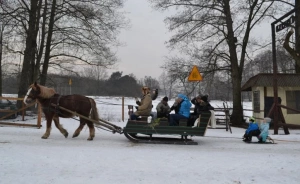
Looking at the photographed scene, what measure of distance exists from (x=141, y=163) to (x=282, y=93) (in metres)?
12.4

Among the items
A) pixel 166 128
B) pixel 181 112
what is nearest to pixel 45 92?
pixel 166 128

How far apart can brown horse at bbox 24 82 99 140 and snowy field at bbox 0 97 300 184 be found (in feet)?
3.09

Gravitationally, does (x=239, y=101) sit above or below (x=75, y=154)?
above

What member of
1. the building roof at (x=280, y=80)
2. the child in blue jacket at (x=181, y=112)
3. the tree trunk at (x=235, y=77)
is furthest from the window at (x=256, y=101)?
the child in blue jacket at (x=181, y=112)

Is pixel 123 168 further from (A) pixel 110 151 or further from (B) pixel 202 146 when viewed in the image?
(B) pixel 202 146

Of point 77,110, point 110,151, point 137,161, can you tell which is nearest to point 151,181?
point 137,161

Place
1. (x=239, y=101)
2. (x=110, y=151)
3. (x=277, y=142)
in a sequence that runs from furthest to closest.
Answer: (x=239, y=101)
(x=277, y=142)
(x=110, y=151)

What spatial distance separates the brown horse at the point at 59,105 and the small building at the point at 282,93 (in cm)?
984

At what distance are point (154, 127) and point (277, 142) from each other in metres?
4.01

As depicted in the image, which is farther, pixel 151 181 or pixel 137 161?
pixel 137 161

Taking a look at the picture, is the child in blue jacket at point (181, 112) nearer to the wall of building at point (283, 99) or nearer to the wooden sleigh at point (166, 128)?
the wooden sleigh at point (166, 128)

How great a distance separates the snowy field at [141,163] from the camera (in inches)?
215

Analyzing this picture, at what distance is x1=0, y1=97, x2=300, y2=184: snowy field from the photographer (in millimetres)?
5461

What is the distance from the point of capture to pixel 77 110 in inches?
387
